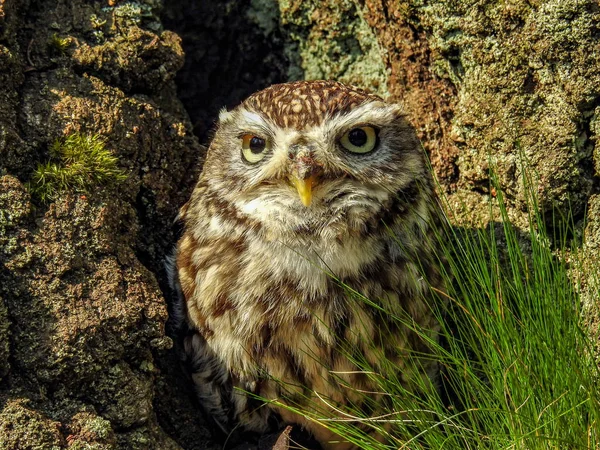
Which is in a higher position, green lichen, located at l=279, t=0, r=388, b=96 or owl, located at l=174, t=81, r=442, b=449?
green lichen, located at l=279, t=0, r=388, b=96

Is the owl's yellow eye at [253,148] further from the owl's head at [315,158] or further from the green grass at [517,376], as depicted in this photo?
the green grass at [517,376]

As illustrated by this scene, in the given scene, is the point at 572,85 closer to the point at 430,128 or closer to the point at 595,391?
the point at 430,128

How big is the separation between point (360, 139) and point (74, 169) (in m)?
0.92

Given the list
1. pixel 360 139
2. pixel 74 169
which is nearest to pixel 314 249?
pixel 360 139

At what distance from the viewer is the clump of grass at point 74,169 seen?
2.86 metres

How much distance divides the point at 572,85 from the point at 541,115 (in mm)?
141

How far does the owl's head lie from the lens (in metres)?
2.68

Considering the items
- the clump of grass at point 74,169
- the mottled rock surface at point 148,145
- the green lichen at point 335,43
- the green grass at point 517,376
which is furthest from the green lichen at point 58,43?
the green grass at point 517,376

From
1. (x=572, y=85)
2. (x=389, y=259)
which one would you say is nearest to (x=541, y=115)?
(x=572, y=85)

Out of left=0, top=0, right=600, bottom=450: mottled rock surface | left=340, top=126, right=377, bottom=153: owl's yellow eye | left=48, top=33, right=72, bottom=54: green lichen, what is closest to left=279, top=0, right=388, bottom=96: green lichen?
left=0, top=0, right=600, bottom=450: mottled rock surface

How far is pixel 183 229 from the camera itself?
320 cm

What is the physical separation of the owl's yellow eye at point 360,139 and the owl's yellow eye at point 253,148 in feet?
0.83

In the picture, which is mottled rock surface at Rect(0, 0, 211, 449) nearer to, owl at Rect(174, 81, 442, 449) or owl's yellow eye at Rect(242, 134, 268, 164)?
owl at Rect(174, 81, 442, 449)

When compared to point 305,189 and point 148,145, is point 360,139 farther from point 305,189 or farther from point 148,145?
point 148,145
